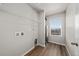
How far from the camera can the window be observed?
5.22m

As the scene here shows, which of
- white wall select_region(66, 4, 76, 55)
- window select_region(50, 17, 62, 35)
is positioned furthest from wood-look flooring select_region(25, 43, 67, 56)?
window select_region(50, 17, 62, 35)

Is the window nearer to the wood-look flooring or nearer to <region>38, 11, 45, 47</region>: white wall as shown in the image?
<region>38, 11, 45, 47</region>: white wall

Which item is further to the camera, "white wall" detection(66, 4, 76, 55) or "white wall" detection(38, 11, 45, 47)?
"white wall" detection(38, 11, 45, 47)

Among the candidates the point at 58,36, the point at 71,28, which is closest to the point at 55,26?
the point at 58,36

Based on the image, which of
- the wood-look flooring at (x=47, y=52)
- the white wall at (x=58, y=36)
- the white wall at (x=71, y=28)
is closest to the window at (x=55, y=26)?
the white wall at (x=58, y=36)

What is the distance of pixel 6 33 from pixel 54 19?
4.28m

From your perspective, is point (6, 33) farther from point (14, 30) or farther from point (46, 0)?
point (46, 0)

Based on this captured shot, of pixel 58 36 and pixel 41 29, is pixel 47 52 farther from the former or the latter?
pixel 58 36

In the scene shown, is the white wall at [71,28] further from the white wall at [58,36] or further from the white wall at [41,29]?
the white wall at [58,36]

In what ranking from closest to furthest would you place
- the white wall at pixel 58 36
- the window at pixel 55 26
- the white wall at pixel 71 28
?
the white wall at pixel 71 28 → the white wall at pixel 58 36 → the window at pixel 55 26

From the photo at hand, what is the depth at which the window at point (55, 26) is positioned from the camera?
17.1 ft

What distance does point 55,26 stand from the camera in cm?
545

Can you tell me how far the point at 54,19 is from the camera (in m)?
5.44

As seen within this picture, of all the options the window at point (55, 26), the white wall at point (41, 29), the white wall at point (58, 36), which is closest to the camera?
the white wall at point (41, 29)
